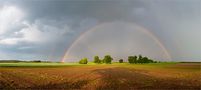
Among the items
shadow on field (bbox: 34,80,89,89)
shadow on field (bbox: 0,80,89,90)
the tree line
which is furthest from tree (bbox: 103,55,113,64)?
shadow on field (bbox: 0,80,89,90)

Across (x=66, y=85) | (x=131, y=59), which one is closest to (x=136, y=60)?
(x=131, y=59)

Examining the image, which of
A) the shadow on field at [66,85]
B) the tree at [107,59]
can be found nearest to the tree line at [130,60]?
the tree at [107,59]

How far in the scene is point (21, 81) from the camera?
1377 inches

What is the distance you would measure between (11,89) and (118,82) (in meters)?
14.5

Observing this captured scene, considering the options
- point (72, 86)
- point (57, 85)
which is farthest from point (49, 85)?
point (72, 86)

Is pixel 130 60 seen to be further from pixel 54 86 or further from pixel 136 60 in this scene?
pixel 54 86

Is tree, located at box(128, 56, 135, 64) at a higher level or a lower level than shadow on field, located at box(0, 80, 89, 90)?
higher

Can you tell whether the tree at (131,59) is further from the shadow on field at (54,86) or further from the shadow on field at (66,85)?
the shadow on field at (54,86)

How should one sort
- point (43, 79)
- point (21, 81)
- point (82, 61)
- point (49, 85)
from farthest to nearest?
point (82, 61)
point (43, 79)
point (21, 81)
point (49, 85)

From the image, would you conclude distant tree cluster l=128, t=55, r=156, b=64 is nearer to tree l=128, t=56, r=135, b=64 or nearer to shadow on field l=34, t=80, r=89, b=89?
tree l=128, t=56, r=135, b=64

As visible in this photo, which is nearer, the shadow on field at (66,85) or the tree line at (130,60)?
the shadow on field at (66,85)

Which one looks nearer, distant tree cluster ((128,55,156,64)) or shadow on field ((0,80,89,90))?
shadow on field ((0,80,89,90))

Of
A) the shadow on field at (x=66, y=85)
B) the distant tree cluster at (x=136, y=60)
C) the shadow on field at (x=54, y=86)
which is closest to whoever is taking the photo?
the shadow on field at (x=54, y=86)

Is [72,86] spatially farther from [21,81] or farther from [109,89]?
[21,81]
